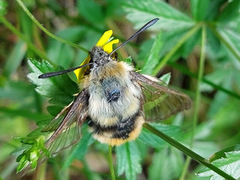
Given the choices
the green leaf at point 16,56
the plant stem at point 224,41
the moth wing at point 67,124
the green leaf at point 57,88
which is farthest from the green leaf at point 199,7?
the green leaf at point 16,56

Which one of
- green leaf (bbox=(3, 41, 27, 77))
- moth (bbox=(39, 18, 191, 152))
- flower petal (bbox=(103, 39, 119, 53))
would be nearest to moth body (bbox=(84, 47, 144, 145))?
moth (bbox=(39, 18, 191, 152))

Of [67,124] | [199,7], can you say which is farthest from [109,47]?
[199,7]

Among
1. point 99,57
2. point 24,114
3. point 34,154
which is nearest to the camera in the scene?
point 34,154

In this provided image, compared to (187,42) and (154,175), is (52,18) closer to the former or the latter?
(187,42)

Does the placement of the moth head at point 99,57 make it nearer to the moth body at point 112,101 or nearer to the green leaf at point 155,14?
the moth body at point 112,101

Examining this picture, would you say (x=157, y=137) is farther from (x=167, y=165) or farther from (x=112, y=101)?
(x=167, y=165)

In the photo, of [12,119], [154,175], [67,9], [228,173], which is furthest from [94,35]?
[228,173]

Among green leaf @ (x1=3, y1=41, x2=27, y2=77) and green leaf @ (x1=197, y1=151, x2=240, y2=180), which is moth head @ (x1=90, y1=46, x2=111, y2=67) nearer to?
green leaf @ (x1=197, y1=151, x2=240, y2=180)
